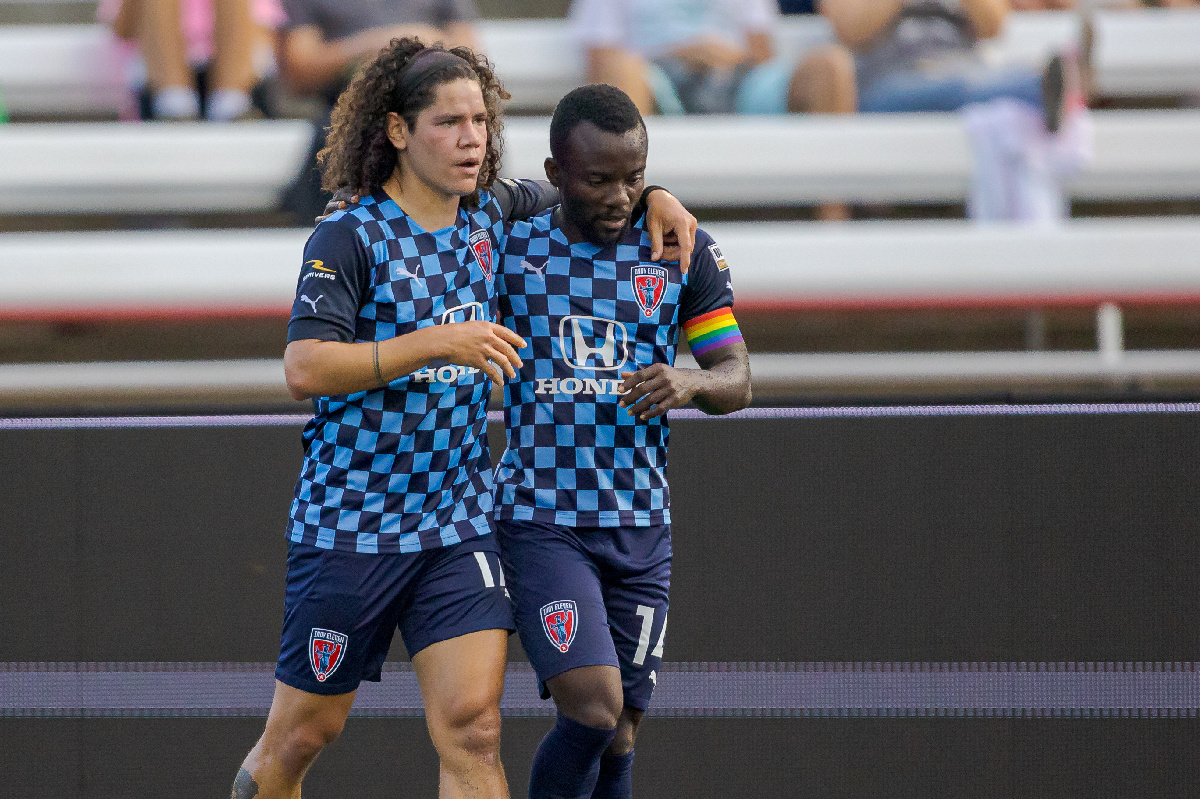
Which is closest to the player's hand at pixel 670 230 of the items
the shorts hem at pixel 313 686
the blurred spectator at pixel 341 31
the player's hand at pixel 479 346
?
the player's hand at pixel 479 346

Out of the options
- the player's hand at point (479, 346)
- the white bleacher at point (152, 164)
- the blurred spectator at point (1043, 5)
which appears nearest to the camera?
the player's hand at point (479, 346)

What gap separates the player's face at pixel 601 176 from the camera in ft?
6.86

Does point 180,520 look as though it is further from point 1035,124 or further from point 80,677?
point 1035,124

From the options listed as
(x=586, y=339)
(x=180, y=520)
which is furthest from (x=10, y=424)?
(x=586, y=339)

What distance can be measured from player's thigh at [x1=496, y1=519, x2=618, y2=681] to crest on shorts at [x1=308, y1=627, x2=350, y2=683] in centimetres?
31

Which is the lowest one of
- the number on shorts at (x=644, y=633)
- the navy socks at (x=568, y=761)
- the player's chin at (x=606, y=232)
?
the navy socks at (x=568, y=761)

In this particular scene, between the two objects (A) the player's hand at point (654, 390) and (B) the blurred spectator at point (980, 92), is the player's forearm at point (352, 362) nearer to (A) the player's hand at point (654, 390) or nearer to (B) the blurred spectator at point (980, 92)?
(A) the player's hand at point (654, 390)

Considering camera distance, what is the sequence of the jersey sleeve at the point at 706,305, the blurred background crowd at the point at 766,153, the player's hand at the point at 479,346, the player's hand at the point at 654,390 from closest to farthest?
the player's hand at the point at 479,346
the player's hand at the point at 654,390
the jersey sleeve at the point at 706,305
the blurred background crowd at the point at 766,153

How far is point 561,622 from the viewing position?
2.09 m

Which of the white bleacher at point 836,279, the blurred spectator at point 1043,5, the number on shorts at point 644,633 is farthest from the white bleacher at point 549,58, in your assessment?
the number on shorts at point 644,633

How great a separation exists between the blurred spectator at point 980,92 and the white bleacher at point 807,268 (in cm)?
24

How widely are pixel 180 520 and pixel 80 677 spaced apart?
1.30 feet

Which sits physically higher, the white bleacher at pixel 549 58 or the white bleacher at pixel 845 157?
the white bleacher at pixel 549 58

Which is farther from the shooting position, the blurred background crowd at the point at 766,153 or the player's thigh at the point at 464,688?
the blurred background crowd at the point at 766,153
